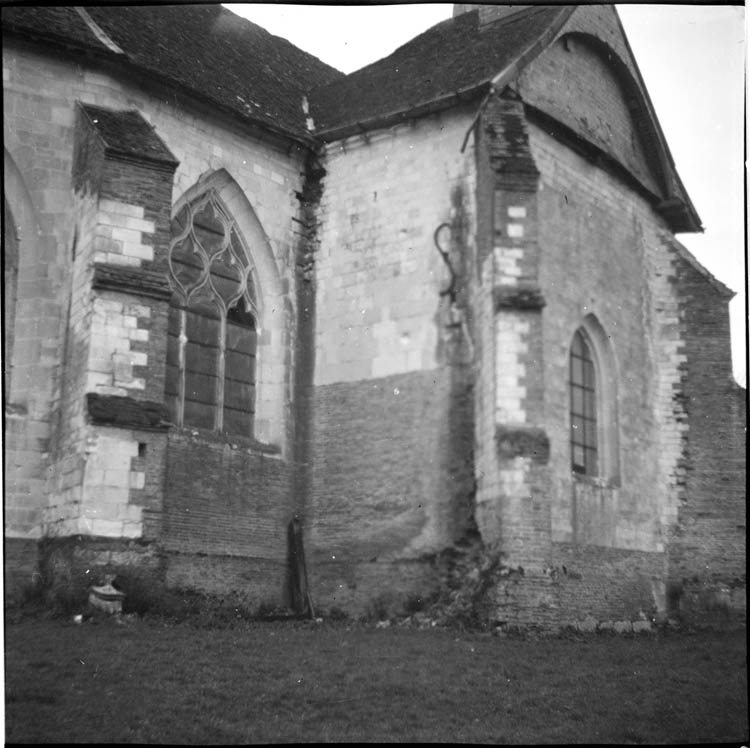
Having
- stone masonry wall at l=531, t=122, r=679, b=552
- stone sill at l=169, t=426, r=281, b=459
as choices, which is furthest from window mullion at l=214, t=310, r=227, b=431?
stone masonry wall at l=531, t=122, r=679, b=552

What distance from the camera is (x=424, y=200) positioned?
678 inches

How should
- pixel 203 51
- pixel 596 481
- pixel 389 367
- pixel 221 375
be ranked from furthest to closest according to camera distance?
pixel 203 51 < pixel 596 481 < pixel 389 367 < pixel 221 375

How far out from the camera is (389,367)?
17016 mm

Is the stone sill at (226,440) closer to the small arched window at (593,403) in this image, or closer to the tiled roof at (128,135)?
the tiled roof at (128,135)

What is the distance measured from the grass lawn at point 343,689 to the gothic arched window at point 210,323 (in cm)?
397

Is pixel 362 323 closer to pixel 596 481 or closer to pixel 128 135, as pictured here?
pixel 596 481

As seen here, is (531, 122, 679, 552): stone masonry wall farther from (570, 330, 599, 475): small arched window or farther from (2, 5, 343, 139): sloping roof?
(2, 5, 343, 139): sloping roof

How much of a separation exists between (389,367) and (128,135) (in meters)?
5.18

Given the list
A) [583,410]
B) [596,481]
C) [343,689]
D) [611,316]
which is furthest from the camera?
[611,316]

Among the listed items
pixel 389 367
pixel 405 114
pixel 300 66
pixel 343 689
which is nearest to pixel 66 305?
pixel 389 367

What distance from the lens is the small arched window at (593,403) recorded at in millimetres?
17547

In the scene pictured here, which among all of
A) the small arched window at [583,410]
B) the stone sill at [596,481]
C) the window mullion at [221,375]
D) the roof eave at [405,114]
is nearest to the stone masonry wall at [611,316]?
the stone sill at [596,481]

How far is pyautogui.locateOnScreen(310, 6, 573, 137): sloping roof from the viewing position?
1703 centimetres

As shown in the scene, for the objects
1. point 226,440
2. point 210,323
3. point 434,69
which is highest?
point 434,69
